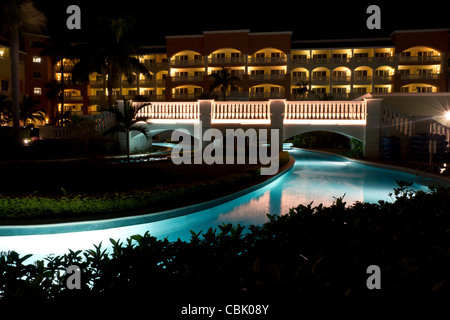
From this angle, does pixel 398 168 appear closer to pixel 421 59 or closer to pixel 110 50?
pixel 110 50

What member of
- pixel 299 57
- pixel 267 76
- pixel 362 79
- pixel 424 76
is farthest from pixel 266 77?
pixel 424 76

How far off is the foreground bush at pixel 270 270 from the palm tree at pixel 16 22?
17.1 m

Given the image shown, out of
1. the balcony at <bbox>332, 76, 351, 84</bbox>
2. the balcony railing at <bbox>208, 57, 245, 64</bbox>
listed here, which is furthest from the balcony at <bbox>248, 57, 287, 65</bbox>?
the balcony at <bbox>332, 76, 351, 84</bbox>

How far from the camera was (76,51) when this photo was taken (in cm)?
2330

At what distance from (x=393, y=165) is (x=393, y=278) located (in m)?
13.4

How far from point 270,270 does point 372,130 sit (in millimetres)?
15616

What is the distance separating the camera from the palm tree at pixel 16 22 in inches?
635

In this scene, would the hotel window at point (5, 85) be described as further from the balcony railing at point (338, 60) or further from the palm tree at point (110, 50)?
the balcony railing at point (338, 60)

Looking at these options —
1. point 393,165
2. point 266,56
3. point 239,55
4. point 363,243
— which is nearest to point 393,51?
point 266,56

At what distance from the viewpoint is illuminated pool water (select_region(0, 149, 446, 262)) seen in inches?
251

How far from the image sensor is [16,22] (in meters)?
16.5

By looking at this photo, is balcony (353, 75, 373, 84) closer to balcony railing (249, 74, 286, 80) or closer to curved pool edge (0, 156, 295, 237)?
balcony railing (249, 74, 286, 80)

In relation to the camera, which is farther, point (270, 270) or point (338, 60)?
point (338, 60)
